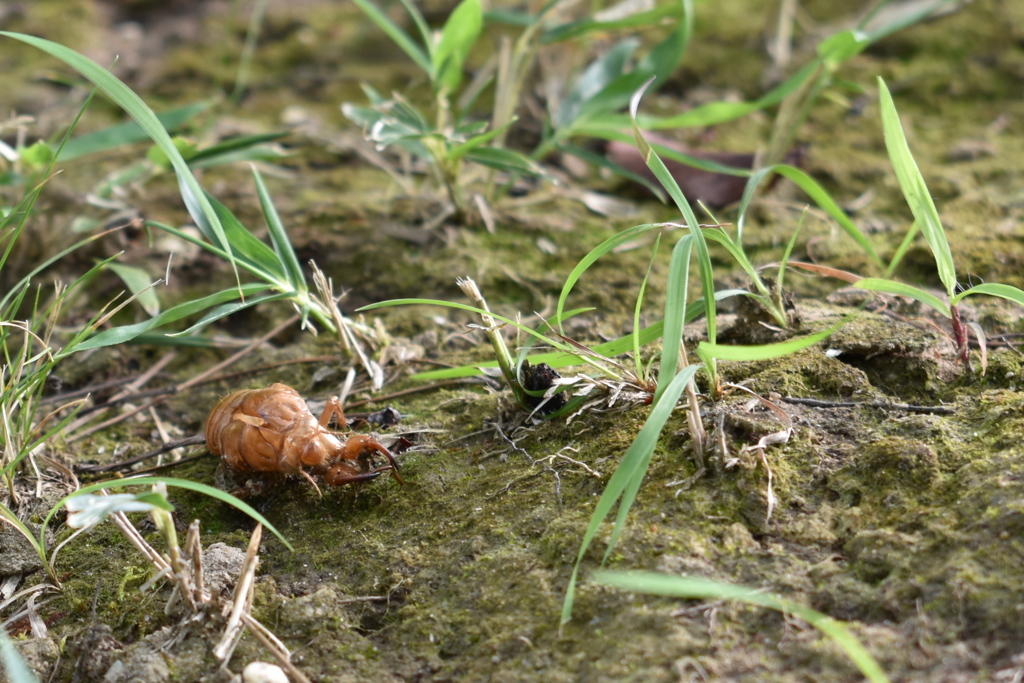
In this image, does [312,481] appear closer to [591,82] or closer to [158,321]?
[158,321]

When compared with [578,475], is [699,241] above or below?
above

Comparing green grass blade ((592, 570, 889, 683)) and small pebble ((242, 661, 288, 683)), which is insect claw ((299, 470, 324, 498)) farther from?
green grass blade ((592, 570, 889, 683))

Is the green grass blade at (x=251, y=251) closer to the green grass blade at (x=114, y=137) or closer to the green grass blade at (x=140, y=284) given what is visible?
the green grass blade at (x=140, y=284)

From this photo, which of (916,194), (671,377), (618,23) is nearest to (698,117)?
(618,23)

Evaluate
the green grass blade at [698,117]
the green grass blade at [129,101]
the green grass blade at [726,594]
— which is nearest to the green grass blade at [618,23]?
the green grass blade at [698,117]

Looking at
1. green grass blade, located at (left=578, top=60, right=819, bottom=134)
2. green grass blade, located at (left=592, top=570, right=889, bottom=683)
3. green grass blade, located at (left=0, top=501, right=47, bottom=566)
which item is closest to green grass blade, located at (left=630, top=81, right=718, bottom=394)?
green grass blade, located at (left=592, top=570, right=889, bottom=683)
